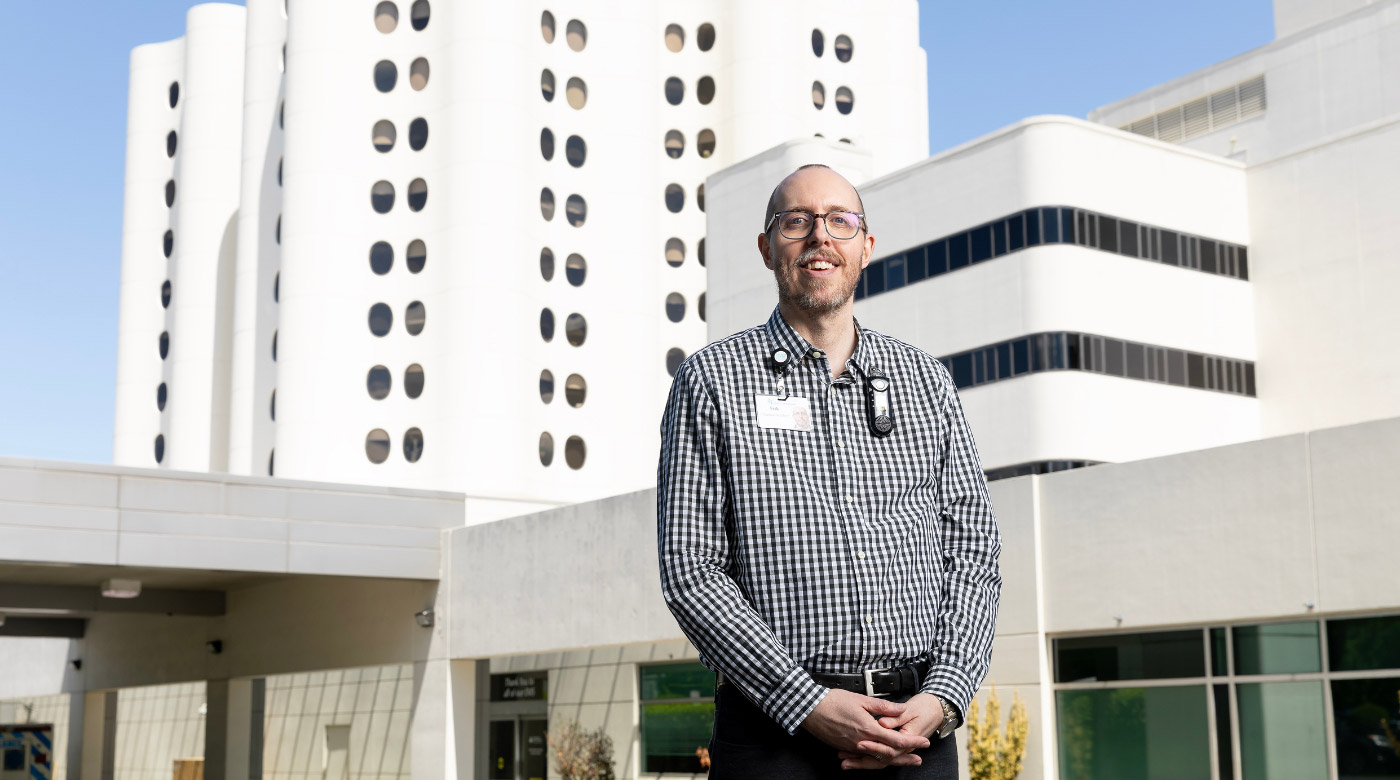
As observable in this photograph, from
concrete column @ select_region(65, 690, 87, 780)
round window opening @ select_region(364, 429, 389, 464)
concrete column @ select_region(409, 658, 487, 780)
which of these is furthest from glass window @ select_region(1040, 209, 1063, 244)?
concrete column @ select_region(65, 690, 87, 780)

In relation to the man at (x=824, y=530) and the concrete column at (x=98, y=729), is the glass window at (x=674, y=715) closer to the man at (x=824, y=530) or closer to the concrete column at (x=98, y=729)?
the man at (x=824, y=530)

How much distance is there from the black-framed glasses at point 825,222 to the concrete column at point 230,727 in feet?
115

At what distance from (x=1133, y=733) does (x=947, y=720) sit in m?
17.2

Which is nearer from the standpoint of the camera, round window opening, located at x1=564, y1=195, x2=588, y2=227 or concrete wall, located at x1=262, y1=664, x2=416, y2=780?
concrete wall, located at x1=262, y1=664, x2=416, y2=780

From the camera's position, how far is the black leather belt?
11.8ft

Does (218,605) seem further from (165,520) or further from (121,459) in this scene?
(121,459)

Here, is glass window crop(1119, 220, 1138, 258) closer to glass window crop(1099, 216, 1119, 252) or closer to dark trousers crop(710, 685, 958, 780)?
glass window crop(1099, 216, 1119, 252)

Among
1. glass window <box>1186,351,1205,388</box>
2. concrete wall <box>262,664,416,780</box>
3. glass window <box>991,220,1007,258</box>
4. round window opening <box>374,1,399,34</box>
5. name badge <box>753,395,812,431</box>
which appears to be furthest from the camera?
round window opening <box>374,1,399,34</box>

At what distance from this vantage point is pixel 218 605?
36781mm

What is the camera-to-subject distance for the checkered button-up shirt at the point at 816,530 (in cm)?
366

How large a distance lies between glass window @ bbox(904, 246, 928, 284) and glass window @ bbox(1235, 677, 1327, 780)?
76.7 feet

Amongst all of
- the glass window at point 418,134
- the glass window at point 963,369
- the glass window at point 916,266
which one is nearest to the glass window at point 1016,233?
the glass window at point 916,266

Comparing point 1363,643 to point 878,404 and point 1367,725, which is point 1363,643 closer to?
point 1367,725

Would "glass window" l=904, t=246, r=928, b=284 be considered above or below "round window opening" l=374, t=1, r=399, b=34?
below
